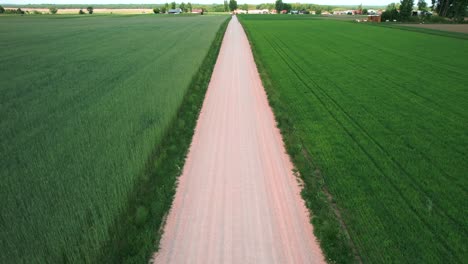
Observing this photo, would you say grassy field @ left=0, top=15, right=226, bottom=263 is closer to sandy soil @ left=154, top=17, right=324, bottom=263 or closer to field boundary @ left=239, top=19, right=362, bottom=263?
sandy soil @ left=154, top=17, right=324, bottom=263

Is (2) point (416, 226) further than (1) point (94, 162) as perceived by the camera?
No

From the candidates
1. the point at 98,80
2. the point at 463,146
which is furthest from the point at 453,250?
the point at 98,80

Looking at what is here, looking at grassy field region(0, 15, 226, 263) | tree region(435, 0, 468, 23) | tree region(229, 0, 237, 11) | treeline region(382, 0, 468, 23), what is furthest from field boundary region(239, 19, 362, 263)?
tree region(229, 0, 237, 11)

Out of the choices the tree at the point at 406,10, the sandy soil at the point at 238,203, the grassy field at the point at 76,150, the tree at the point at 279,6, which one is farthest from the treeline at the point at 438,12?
the tree at the point at 279,6

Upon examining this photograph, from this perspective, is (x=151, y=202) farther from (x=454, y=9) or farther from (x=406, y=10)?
(x=454, y=9)

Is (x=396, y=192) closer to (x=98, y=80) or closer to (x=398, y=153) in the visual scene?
(x=398, y=153)

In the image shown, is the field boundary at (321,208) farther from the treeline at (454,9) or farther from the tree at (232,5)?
the tree at (232,5)
